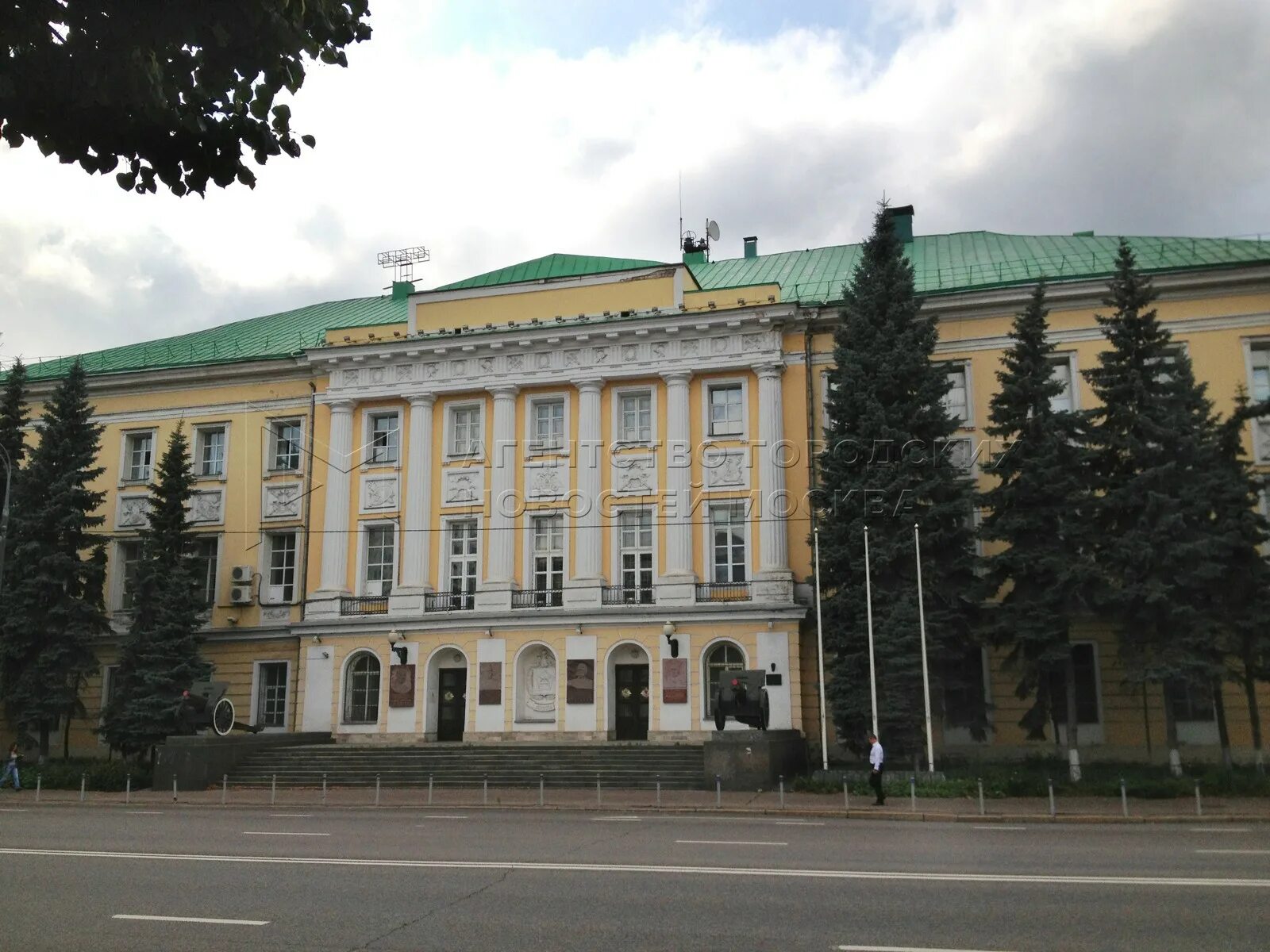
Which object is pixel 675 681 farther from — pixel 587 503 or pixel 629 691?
pixel 587 503

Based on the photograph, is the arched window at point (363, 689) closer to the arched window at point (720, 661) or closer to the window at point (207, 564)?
the window at point (207, 564)

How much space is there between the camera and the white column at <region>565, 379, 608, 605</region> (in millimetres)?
33906

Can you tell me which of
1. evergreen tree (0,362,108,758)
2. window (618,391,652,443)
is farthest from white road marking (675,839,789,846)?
evergreen tree (0,362,108,758)

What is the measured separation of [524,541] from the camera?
35.1 metres

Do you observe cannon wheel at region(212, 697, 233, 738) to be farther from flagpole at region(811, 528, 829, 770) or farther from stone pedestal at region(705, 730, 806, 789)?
flagpole at region(811, 528, 829, 770)

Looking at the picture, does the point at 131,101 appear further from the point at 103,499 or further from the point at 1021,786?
the point at 103,499

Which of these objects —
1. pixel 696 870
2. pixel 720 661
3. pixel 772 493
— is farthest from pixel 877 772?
pixel 772 493

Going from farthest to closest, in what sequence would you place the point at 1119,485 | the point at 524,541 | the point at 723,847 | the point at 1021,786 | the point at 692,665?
the point at 524,541
the point at 692,665
the point at 1119,485
the point at 1021,786
the point at 723,847

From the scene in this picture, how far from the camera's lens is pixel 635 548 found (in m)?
34.3

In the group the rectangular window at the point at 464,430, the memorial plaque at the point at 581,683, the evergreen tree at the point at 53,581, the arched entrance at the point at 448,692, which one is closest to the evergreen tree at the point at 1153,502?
the memorial plaque at the point at 581,683

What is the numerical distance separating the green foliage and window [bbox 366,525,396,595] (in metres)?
29.3

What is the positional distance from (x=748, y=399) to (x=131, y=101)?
28108mm

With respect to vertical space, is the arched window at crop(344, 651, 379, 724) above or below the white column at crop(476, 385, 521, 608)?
below

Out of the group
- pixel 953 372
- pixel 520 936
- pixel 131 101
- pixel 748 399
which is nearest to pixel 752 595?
pixel 748 399
